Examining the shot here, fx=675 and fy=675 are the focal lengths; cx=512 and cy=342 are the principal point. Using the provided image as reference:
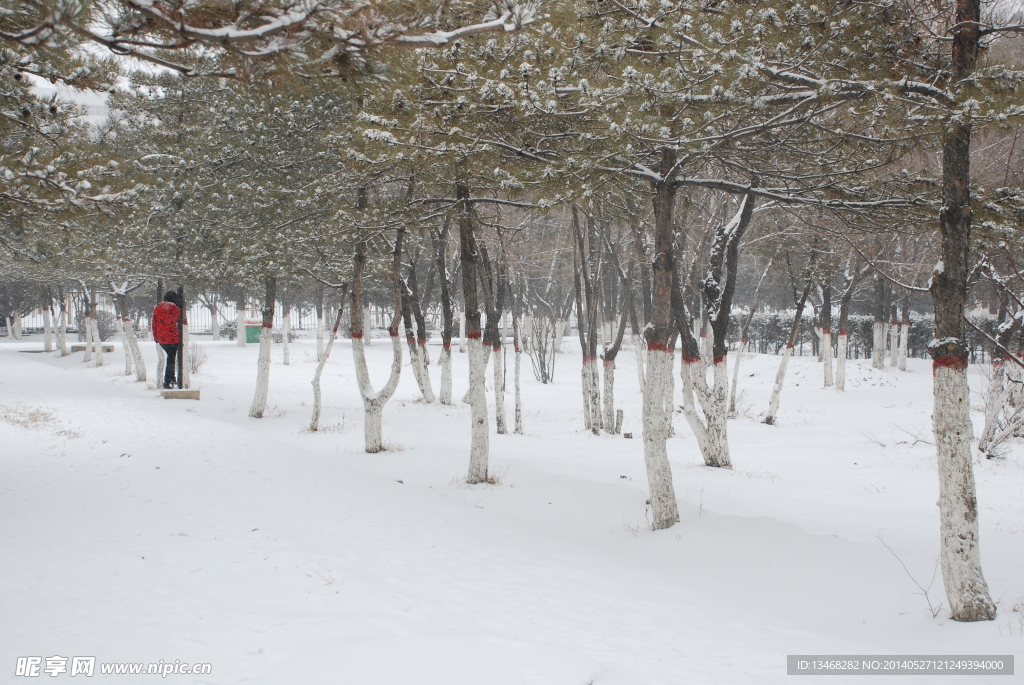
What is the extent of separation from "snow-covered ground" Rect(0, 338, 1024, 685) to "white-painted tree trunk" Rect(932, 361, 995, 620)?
0.63 ft

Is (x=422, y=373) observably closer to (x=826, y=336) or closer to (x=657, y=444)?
(x=657, y=444)

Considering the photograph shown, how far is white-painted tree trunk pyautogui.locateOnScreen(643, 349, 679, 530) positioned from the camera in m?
7.74

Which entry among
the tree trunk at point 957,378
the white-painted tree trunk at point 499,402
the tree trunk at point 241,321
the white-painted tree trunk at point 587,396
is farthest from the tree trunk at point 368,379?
the tree trunk at point 241,321

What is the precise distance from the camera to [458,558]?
6.48m

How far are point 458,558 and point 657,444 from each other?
268 cm

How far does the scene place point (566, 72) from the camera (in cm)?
664

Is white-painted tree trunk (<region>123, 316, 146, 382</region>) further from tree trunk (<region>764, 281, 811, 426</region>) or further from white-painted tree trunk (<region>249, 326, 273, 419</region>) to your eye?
tree trunk (<region>764, 281, 811, 426</region>)

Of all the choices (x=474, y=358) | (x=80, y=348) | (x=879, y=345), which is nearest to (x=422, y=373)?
(x=474, y=358)

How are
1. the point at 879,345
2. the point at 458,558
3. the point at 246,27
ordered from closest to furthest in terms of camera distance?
the point at 246,27 → the point at 458,558 → the point at 879,345

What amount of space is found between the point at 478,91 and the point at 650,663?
5.76m

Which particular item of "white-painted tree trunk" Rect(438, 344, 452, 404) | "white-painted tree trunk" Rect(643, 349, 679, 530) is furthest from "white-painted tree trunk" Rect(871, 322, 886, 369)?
"white-painted tree trunk" Rect(643, 349, 679, 530)

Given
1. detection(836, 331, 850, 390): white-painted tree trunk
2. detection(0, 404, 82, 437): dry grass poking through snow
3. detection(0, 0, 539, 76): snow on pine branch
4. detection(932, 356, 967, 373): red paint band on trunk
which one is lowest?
detection(0, 404, 82, 437): dry grass poking through snow

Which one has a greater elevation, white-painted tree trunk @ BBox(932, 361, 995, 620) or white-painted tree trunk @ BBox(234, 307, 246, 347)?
white-painted tree trunk @ BBox(234, 307, 246, 347)

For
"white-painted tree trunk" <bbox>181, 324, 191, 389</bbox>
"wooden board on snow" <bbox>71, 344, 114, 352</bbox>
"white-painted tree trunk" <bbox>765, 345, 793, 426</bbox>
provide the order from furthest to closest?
1. "wooden board on snow" <bbox>71, 344, 114, 352</bbox>
2. "white-painted tree trunk" <bbox>181, 324, 191, 389</bbox>
3. "white-painted tree trunk" <bbox>765, 345, 793, 426</bbox>
